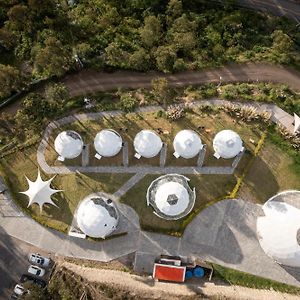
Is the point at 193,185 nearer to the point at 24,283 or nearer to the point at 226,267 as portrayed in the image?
the point at 226,267

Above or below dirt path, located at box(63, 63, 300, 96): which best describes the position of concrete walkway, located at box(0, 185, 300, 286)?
below

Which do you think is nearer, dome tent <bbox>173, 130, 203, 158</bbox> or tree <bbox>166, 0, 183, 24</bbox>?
dome tent <bbox>173, 130, 203, 158</bbox>

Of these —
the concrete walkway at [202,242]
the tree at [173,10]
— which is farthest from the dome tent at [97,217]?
Result: the tree at [173,10]

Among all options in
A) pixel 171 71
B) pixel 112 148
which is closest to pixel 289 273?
pixel 112 148

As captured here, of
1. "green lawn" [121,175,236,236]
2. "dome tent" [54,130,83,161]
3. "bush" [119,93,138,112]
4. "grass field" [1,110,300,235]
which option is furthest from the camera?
"bush" [119,93,138,112]

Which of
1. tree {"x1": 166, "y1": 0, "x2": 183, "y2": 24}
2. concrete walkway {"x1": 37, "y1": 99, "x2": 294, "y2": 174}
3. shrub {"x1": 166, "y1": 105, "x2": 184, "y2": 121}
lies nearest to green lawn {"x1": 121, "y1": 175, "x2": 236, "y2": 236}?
concrete walkway {"x1": 37, "y1": 99, "x2": 294, "y2": 174}

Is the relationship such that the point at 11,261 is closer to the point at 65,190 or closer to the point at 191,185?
the point at 65,190

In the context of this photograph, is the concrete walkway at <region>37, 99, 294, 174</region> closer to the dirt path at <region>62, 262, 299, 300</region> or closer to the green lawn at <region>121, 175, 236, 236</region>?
the green lawn at <region>121, 175, 236, 236</region>
